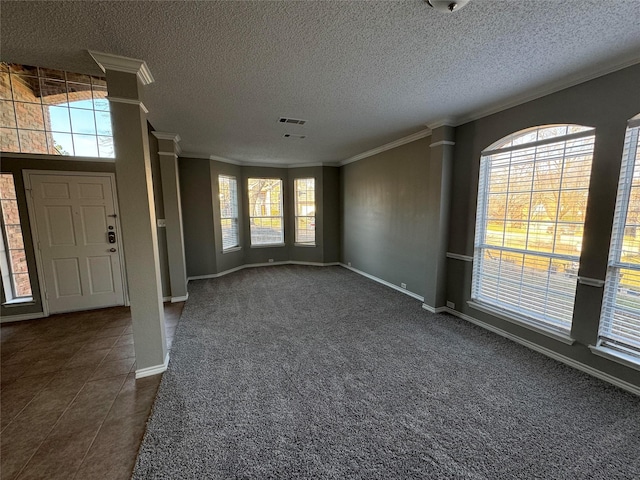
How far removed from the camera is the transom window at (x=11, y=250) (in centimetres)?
338

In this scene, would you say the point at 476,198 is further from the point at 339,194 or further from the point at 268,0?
the point at 339,194

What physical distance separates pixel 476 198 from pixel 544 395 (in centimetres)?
215

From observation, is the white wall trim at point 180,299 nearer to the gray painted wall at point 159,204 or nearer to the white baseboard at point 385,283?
the gray painted wall at point 159,204

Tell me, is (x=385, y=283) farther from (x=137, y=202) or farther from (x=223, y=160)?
(x=223, y=160)

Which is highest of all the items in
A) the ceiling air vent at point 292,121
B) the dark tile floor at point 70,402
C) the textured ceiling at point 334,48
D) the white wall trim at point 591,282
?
the ceiling air vent at point 292,121

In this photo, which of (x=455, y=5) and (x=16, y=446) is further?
(x=16, y=446)

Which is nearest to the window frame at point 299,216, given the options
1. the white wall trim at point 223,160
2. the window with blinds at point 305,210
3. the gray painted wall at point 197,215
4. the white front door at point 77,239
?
the window with blinds at point 305,210

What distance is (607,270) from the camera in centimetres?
221

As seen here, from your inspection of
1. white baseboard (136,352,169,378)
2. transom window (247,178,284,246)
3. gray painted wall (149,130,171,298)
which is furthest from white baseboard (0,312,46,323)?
transom window (247,178,284,246)

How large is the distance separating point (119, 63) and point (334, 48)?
168cm

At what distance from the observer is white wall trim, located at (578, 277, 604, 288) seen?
7.35ft

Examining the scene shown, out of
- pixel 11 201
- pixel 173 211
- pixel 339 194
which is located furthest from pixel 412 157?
pixel 11 201

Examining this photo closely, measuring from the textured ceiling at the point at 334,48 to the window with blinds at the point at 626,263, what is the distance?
2.62 ft

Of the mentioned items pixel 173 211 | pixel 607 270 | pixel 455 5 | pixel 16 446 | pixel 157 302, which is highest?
pixel 455 5
